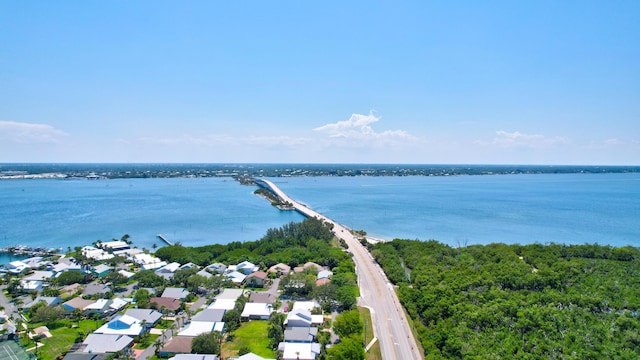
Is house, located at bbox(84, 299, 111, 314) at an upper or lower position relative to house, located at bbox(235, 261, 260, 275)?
lower

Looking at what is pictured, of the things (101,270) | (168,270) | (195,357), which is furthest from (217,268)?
Result: (195,357)

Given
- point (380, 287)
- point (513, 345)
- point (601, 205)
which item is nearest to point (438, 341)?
point (513, 345)

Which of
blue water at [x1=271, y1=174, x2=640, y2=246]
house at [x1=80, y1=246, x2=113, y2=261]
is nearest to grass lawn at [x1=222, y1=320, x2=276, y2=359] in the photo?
house at [x1=80, y1=246, x2=113, y2=261]

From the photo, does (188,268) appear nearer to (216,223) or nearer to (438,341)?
(438,341)

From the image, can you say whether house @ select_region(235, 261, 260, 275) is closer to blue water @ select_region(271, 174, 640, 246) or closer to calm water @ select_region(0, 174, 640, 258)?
calm water @ select_region(0, 174, 640, 258)

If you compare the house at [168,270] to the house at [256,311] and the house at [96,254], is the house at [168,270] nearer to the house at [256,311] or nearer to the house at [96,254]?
the house at [96,254]

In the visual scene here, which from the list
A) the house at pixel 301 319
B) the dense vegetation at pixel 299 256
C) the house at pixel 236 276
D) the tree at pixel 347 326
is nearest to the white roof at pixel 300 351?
the tree at pixel 347 326
